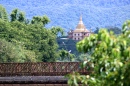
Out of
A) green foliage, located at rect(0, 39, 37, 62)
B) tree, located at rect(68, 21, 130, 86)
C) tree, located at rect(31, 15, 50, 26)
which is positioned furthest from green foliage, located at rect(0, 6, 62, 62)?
tree, located at rect(68, 21, 130, 86)

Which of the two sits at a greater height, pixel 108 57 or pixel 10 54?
pixel 108 57

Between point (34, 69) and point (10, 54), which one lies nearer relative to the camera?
point (34, 69)

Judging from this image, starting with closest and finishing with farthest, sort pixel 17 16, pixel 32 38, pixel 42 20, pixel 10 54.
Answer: pixel 10 54 → pixel 32 38 → pixel 42 20 → pixel 17 16

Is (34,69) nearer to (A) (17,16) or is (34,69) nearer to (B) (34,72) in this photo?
(B) (34,72)

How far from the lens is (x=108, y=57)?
1797 cm

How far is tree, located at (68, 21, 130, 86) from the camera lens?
57.5 ft

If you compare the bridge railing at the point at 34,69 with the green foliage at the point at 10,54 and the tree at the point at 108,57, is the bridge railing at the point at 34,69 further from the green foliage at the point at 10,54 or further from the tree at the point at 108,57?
the green foliage at the point at 10,54

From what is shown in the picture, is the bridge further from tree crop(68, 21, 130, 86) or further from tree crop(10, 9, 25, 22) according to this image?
tree crop(10, 9, 25, 22)

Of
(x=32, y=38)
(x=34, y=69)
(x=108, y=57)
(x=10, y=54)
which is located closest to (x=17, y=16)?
(x=32, y=38)

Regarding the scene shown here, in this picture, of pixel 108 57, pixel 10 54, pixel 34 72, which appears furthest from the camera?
pixel 10 54

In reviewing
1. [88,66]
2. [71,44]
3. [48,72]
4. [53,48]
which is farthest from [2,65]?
[71,44]

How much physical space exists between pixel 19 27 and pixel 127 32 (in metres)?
84.5

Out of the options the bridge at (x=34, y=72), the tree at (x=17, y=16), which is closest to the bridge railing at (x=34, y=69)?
the bridge at (x=34, y=72)

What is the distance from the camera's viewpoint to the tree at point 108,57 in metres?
17.5
